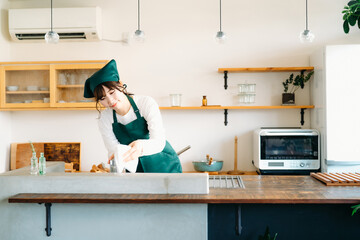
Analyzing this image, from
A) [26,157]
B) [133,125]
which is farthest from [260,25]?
[26,157]

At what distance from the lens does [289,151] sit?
10.8 ft

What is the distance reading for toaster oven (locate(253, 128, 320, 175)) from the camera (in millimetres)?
3271

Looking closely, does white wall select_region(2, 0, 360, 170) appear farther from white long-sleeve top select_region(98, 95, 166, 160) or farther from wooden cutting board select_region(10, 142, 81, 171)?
white long-sleeve top select_region(98, 95, 166, 160)

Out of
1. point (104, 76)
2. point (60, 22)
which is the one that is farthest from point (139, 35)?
point (104, 76)

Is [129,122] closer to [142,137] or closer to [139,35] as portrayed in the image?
[142,137]

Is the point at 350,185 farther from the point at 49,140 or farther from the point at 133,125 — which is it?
the point at 49,140

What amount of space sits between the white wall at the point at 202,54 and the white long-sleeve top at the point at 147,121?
1545mm

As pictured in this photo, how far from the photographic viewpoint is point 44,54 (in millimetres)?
3877

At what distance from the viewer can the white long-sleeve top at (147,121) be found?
1991mm

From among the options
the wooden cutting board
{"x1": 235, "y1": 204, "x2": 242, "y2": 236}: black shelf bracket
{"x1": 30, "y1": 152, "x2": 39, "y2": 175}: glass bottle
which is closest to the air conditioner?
the wooden cutting board

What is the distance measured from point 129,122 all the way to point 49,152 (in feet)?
6.74

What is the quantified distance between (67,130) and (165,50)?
59.1 inches

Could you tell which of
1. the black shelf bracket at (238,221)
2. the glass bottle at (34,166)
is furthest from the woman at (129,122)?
the black shelf bracket at (238,221)

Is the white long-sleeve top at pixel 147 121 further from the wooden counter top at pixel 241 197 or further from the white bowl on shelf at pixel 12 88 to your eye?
the white bowl on shelf at pixel 12 88
